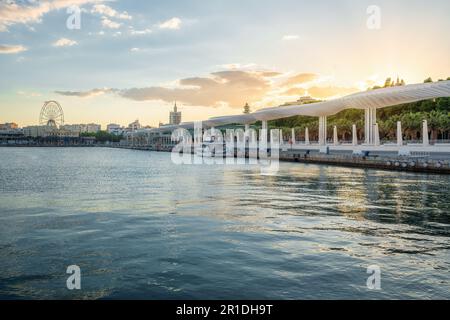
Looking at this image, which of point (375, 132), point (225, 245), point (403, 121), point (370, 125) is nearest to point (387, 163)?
point (375, 132)

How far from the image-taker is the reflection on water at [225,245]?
12.2 meters

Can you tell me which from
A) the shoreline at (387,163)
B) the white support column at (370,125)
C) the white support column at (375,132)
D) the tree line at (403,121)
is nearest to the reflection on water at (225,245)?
the shoreline at (387,163)

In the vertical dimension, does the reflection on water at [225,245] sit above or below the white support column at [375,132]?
below

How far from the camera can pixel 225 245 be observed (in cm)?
1697

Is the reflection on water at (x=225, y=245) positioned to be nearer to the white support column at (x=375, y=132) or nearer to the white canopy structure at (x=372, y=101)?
the white canopy structure at (x=372, y=101)

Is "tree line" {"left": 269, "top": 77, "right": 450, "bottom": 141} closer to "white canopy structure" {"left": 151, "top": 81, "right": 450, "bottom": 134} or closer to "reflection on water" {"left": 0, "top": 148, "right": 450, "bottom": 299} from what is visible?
"white canopy structure" {"left": 151, "top": 81, "right": 450, "bottom": 134}

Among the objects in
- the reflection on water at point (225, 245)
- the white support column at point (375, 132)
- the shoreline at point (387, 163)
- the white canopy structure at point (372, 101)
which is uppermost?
the white canopy structure at point (372, 101)

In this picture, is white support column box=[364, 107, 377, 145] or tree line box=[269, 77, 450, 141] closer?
white support column box=[364, 107, 377, 145]

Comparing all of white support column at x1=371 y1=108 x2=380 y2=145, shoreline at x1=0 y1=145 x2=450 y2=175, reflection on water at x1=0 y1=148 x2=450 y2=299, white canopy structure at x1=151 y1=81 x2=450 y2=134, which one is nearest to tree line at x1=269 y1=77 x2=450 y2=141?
white support column at x1=371 y1=108 x2=380 y2=145

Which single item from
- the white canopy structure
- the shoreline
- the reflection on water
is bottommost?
the reflection on water

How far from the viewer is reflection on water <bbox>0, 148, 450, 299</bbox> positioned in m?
12.2

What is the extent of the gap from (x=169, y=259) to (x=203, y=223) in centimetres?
675

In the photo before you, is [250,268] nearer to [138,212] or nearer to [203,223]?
[203,223]
